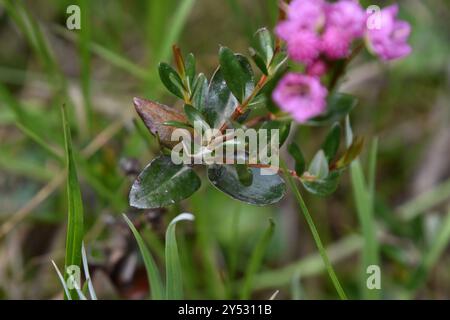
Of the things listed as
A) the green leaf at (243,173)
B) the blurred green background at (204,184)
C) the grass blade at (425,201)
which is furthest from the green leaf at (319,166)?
the grass blade at (425,201)

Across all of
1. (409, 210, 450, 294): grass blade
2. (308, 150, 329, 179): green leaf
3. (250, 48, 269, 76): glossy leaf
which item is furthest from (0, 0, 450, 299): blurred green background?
(250, 48, 269, 76): glossy leaf

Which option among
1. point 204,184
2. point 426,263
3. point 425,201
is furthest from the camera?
point 425,201

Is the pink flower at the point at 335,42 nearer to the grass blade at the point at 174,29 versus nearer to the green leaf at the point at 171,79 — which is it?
the green leaf at the point at 171,79

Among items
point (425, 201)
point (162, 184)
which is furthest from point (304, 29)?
point (425, 201)

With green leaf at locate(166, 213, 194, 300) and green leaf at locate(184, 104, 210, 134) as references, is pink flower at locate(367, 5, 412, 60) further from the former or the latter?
green leaf at locate(166, 213, 194, 300)

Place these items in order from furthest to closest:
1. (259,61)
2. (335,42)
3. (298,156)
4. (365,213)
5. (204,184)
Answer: (204,184) < (365,213) < (298,156) < (259,61) < (335,42)

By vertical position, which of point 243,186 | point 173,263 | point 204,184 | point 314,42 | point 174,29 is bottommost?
point 173,263

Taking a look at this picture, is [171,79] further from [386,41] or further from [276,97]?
[386,41]

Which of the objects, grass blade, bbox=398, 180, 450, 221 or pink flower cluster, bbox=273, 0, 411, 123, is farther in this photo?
grass blade, bbox=398, 180, 450, 221
